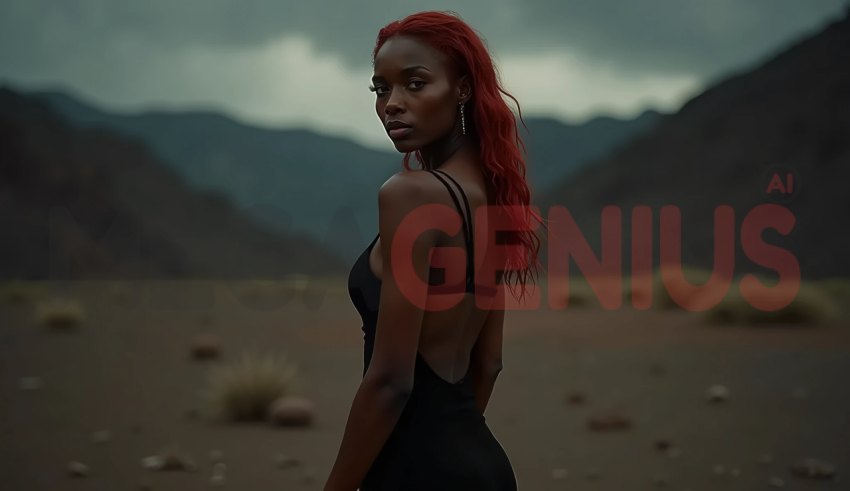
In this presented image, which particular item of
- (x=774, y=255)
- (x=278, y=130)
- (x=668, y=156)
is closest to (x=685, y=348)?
(x=774, y=255)

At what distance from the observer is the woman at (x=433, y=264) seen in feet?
5.40

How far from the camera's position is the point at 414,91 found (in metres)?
1.84

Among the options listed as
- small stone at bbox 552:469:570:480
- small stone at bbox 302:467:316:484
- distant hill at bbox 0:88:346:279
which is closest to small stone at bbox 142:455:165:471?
small stone at bbox 302:467:316:484

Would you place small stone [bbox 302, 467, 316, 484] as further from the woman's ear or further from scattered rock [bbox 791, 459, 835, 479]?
the woman's ear

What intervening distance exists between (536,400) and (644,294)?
1458 centimetres

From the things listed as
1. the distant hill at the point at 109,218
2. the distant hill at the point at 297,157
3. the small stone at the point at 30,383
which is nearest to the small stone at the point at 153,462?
the small stone at the point at 30,383

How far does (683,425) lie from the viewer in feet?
27.2

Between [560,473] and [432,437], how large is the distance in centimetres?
517

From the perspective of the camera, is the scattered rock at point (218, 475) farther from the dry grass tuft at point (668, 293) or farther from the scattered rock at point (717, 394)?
the dry grass tuft at point (668, 293)

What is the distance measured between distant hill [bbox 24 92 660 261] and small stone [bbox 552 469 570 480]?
50690 mm

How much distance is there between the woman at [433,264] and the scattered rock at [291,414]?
6592mm

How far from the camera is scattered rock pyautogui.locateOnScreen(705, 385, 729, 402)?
9547mm

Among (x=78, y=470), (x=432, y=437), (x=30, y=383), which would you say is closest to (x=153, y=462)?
(x=78, y=470)

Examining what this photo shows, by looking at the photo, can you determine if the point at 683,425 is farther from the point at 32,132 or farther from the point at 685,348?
the point at 32,132
